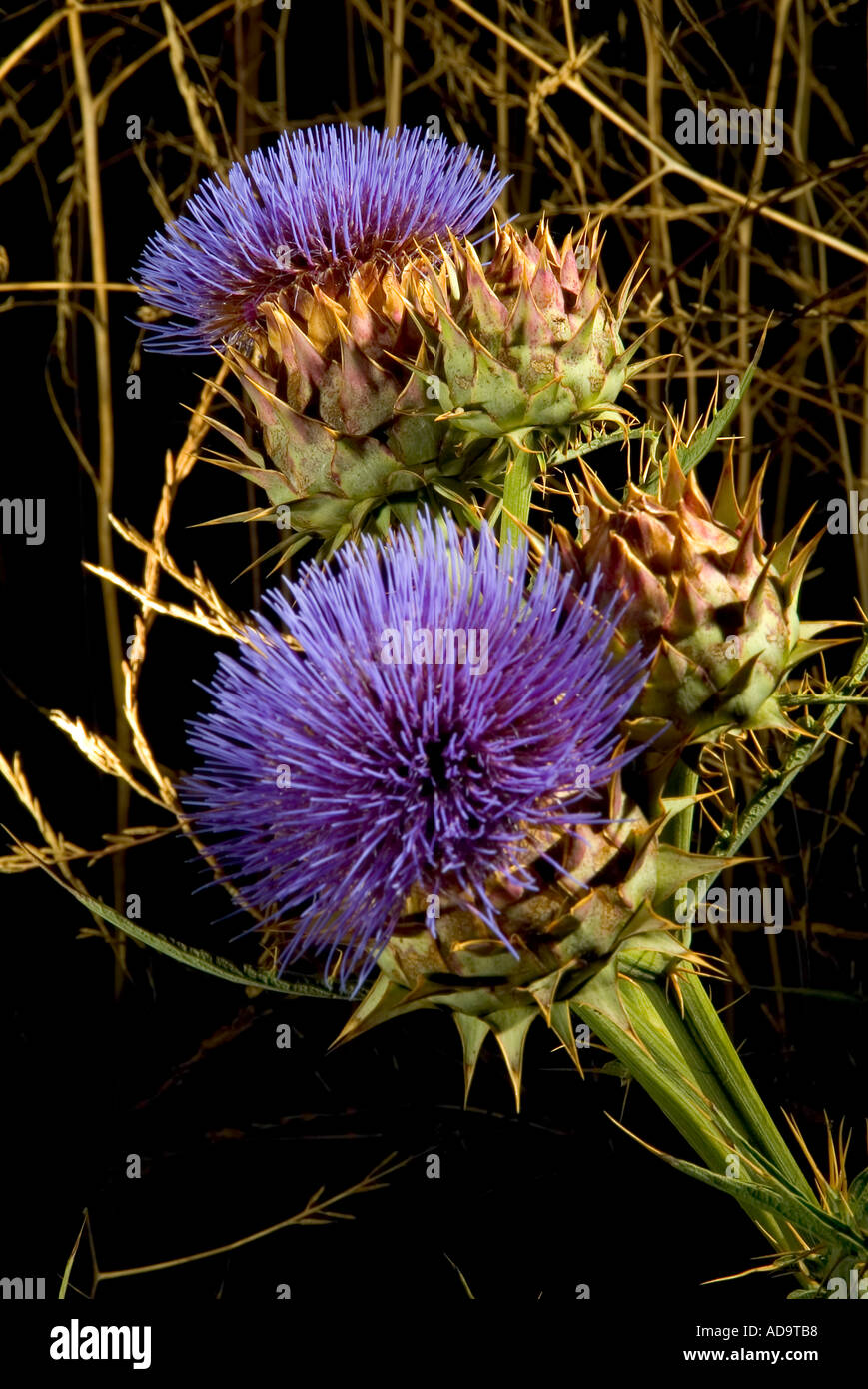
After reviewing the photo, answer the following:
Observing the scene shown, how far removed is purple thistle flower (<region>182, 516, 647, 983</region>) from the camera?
0.56 meters

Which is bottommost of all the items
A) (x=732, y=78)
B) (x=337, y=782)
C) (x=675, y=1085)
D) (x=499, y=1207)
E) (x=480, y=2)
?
(x=499, y=1207)

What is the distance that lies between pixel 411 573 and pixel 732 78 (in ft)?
3.01

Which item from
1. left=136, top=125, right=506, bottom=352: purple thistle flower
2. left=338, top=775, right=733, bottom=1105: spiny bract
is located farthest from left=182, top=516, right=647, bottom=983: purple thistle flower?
left=136, top=125, right=506, bottom=352: purple thistle flower

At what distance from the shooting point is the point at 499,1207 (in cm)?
118

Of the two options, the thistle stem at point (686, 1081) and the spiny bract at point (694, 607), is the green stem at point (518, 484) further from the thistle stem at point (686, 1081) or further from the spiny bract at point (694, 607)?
the thistle stem at point (686, 1081)

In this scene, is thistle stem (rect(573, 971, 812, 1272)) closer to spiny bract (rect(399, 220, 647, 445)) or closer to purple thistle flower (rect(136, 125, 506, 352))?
spiny bract (rect(399, 220, 647, 445))

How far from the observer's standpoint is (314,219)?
2.78 feet

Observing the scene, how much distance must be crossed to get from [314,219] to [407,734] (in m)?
0.45

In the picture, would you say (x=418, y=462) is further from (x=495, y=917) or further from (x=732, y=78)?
(x=732, y=78)

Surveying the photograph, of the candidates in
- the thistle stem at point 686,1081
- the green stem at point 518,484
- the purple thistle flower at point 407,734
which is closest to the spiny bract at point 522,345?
the green stem at point 518,484

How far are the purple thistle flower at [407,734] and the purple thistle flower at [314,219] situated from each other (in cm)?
36

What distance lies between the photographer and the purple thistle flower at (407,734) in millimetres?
556

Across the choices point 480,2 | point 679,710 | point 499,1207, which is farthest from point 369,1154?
point 480,2

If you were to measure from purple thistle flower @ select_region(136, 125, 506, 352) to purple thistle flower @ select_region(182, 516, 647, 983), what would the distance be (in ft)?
1.19
